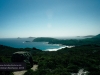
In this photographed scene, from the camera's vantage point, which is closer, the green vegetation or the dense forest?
the dense forest

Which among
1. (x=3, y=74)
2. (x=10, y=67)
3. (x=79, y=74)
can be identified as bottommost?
(x=79, y=74)

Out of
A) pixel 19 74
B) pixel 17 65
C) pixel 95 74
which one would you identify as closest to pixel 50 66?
pixel 19 74

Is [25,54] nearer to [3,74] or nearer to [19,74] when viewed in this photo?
[19,74]

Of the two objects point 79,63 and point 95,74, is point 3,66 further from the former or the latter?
point 79,63

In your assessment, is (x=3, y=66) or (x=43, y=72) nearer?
(x=3, y=66)

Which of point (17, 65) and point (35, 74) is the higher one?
point (17, 65)

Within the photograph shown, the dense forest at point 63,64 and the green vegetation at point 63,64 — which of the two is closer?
the dense forest at point 63,64

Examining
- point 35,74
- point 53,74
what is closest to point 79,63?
point 53,74

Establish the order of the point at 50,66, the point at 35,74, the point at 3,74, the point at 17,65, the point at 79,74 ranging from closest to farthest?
the point at 17,65 < the point at 3,74 < the point at 35,74 < the point at 79,74 < the point at 50,66

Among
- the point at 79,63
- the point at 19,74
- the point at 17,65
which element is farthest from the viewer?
the point at 79,63
